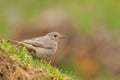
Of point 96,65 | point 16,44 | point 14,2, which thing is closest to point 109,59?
point 96,65

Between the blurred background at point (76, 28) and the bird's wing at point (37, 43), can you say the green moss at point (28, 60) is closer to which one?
the bird's wing at point (37, 43)

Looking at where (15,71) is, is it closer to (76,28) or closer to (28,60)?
(28,60)

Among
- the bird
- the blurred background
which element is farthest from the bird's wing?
the blurred background

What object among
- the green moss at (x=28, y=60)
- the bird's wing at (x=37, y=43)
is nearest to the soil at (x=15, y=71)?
the green moss at (x=28, y=60)

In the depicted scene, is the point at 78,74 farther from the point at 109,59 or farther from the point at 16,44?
the point at 16,44

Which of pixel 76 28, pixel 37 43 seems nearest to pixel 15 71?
pixel 37 43
